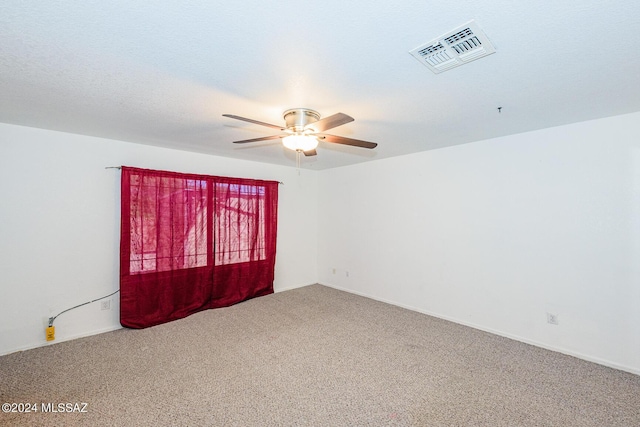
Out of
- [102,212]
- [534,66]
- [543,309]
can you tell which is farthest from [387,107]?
[102,212]

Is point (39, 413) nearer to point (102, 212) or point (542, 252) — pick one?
point (102, 212)

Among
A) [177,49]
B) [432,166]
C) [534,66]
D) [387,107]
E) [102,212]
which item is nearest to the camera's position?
[177,49]

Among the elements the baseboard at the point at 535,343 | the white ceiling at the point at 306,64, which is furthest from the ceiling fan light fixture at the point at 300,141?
the baseboard at the point at 535,343

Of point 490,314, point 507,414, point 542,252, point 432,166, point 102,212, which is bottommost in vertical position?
point 507,414

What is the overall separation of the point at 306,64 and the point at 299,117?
2.24 feet

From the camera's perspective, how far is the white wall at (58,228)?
9.21 feet

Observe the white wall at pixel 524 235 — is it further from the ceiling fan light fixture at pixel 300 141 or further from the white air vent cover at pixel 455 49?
the ceiling fan light fixture at pixel 300 141

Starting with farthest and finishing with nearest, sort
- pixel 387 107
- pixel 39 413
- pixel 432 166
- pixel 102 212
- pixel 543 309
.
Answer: pixel 432 166, pixel 102 212, pixel 543 309, pixel 387 107, pixel 39 413

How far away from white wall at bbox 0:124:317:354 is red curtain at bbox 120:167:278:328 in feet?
0.71

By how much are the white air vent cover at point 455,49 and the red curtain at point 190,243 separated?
130 inches

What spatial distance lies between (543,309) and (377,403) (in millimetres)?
2170

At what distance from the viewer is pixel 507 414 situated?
195 cm

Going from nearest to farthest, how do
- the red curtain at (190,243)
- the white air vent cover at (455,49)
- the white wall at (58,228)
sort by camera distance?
the white air vent cover at (455,49) → the white wall at (58,228) → the red curtain at (190,243)

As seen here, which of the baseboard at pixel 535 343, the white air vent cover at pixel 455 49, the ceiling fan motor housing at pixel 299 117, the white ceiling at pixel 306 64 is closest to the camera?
the white ceiling at pixel 306 64
